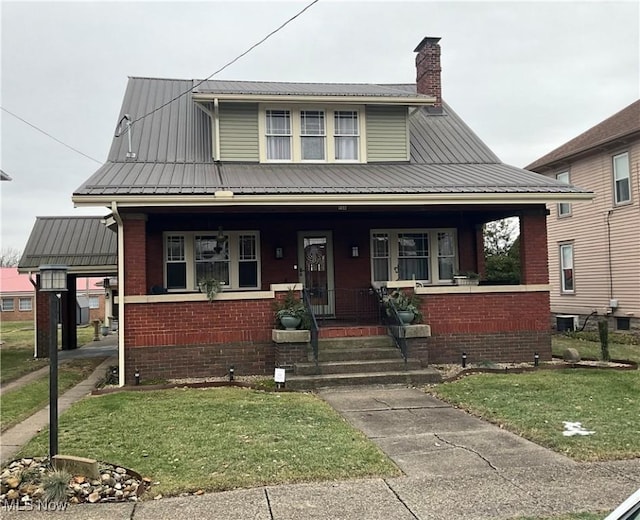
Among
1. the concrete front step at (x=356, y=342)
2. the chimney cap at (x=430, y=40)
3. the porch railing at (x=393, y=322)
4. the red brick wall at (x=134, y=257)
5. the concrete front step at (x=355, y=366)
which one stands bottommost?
the concrete front step at (x=355, y=366)

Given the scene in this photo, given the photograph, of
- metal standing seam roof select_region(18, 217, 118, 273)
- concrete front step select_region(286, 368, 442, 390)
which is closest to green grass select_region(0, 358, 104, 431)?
metal standing seam roof select_region(18, 217, 118, 273)

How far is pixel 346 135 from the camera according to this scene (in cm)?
1420

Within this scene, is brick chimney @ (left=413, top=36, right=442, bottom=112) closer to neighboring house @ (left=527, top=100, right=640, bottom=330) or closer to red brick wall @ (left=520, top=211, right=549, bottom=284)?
neighboring house @ (left=527, top=100, right=640, bottom=330)

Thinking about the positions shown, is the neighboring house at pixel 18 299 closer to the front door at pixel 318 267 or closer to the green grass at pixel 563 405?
the front door at pixel 318 267

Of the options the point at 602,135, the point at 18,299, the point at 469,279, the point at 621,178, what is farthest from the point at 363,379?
the point at 18,299

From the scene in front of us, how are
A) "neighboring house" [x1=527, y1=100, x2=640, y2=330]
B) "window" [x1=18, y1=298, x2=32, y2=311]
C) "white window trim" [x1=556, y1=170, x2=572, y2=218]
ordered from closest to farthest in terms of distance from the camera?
"neighboring house" [x1=527, y1=100, x2=640, y2=330], "white window trim" [x1=556, y1=170, x2=572, y2=218], "window" [x1=18, y1=298, x2=32, y2=311]

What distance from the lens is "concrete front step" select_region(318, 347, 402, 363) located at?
1062 centimetres

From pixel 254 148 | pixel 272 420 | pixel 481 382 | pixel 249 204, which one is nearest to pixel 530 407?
pixel 481 382

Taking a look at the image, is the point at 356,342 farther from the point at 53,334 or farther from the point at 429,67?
the point at 429,67

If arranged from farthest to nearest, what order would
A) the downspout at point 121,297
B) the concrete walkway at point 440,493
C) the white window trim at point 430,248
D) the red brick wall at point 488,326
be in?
the white window trim at point 430,248 < the red brick wall at point 488,326 < the downspout at point 121,297 < the concrete walkway at point 440,493

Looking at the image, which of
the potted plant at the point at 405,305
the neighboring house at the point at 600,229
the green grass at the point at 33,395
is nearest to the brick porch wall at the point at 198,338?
the green grass at the point at 33,395

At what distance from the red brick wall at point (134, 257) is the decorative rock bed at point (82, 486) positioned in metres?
5.36

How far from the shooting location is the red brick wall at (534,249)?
12133mm

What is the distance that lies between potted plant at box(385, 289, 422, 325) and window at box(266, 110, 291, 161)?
4.65 meters
